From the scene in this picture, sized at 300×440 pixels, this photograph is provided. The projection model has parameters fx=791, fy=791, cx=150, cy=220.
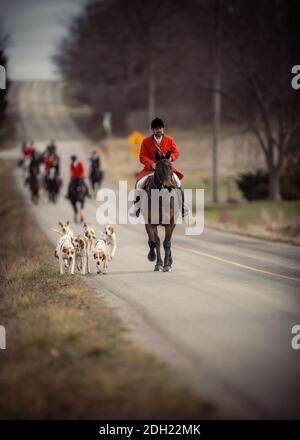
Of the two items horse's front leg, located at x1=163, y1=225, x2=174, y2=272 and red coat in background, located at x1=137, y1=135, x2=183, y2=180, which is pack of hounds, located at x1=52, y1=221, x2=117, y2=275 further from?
red coat in background, located at x1=137, y1=135, x2=183, y2=180

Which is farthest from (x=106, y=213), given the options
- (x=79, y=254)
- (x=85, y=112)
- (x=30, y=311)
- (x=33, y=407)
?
(x=85, y=112)

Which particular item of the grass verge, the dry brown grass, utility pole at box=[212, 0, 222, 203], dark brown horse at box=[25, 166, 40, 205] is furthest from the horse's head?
dark brown horse at box=[25, 166, 40, 205]

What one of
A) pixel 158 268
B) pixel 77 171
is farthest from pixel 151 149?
pixel 77 171

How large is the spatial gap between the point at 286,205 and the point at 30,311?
28771mm

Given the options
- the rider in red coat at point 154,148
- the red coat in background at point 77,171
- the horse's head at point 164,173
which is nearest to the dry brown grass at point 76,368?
the horse's head at point 164,173

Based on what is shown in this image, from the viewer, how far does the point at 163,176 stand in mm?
14156

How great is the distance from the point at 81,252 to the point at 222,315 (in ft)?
17.7

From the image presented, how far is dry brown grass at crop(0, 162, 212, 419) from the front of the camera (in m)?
6.80

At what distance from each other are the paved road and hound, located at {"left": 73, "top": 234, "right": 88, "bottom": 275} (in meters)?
0.37

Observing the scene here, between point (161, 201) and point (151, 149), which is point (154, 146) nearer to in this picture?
point (151, 149)
